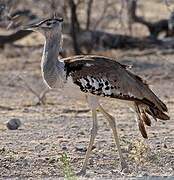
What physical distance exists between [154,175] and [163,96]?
20.9ft

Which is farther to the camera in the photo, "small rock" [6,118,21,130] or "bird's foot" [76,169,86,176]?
"small rock" [6,118,21,130]

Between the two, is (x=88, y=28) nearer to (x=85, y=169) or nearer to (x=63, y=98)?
(x=63, y=98)

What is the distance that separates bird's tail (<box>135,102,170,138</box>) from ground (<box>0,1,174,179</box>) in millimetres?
223

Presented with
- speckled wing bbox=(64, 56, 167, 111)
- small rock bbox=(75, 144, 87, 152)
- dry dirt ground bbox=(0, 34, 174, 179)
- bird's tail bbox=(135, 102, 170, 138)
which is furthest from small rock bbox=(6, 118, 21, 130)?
bird's tail bbox=(135, 102, 170, 138)

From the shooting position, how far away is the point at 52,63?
298 inches

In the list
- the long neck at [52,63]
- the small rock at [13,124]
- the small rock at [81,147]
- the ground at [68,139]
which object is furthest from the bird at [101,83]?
the small rock at [13,124]

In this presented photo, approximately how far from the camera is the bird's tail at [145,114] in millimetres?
7474

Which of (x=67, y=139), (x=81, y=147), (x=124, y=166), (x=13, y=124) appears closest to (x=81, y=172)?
(x=124, y=166)

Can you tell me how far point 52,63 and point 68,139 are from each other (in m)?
1.78

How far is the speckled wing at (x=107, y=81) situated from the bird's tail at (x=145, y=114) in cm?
5

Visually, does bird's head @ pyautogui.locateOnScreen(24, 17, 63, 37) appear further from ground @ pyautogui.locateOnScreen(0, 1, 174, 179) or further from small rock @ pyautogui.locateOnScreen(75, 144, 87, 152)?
small rock @ pyautogui.locateOnScreen(75, 144, 87, 152)

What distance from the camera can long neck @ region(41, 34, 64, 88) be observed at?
7473 mm

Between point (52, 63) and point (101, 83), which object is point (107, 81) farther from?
point (52, 63)

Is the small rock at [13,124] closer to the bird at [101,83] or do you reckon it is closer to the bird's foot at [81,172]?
the bird at [101,83]
